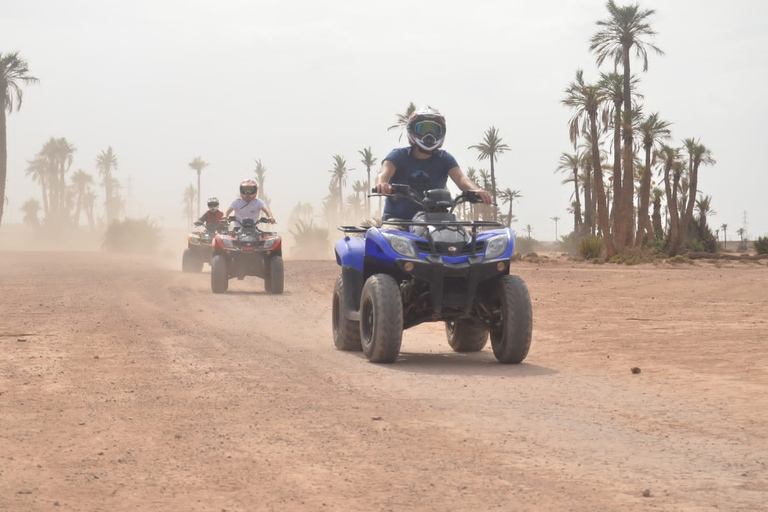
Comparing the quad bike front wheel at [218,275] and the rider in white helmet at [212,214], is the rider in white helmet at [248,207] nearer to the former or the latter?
the quad bike front wheel at [218,275]

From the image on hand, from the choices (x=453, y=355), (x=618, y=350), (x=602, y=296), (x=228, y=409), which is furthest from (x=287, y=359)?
(x=602, y=296)

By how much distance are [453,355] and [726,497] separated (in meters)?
5.95

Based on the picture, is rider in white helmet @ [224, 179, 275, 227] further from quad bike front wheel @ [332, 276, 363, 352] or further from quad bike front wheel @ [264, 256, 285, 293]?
quad bike front wheel @ [332, 276, 363, 352]

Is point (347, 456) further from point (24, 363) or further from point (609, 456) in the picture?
point (24, 363)

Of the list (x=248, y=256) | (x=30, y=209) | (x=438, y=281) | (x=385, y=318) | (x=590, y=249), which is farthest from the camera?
(x=30, y=209)

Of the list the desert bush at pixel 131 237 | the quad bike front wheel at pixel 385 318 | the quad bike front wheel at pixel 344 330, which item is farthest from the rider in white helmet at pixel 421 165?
the desert bush at pixel 131 237

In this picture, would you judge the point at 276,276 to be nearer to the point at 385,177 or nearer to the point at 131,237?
the point at 385,177

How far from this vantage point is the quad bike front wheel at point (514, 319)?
862 cm

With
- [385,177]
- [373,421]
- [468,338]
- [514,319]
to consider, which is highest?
[385,177]

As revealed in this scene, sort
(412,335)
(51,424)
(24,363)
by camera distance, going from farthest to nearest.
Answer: (412,335), (24,363), (51,424)

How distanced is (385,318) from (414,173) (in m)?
2.00

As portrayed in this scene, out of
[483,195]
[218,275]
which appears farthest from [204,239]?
[483,195]

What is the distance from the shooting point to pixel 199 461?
4715 mm

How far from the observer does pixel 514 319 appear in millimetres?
8609
